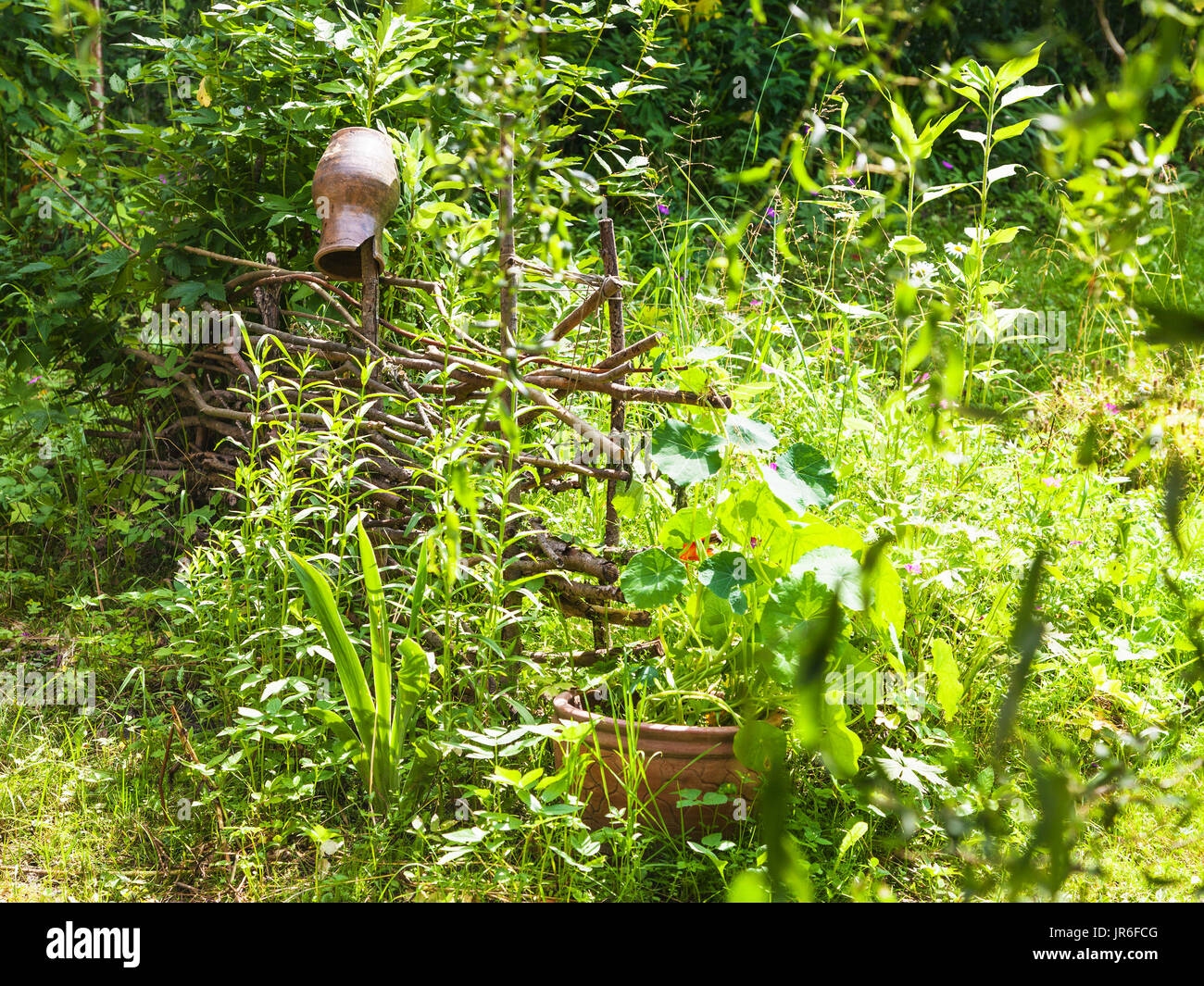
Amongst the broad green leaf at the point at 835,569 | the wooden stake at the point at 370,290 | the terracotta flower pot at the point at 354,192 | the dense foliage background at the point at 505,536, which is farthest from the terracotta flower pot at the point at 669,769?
the terracotta flower pot at the point at 354,192

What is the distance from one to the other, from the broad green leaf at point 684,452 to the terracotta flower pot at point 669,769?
483mm

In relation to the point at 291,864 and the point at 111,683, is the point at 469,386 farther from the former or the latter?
the point at 111,683

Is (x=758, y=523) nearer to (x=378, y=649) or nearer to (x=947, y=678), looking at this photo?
(x=947, y=678)

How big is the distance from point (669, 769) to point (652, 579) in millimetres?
365

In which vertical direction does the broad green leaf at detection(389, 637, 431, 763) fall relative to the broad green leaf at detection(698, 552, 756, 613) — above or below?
below

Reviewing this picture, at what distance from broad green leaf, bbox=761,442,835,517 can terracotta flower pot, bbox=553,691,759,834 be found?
0.47 m

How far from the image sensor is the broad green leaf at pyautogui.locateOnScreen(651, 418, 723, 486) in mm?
1914

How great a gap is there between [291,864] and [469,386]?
1.06 metres

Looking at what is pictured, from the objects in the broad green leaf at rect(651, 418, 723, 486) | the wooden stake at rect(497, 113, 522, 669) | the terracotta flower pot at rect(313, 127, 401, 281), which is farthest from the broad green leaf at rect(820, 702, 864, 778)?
the terracotta flower pot at rect(313, 127, 401, 281)

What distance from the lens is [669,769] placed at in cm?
189

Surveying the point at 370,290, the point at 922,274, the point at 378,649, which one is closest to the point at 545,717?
the point at 378,649

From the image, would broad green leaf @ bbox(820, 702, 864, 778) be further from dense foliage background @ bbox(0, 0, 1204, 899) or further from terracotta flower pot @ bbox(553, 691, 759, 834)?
terracotta flower pot @ bbox(553, 691, 759, 834)

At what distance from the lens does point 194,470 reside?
2.98 meters

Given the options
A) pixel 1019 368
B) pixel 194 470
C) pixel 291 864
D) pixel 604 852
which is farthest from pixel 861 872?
pixel 1019 368
